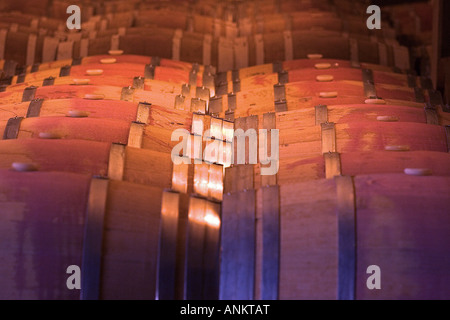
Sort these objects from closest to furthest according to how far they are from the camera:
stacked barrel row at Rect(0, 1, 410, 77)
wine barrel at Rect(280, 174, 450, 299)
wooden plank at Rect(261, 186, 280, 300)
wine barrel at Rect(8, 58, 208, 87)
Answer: wine barrel at Rect(280, 174, 450, 299) < wooden plank at Rect(261, 186, 280, 300) < wine barrel at Rect(8, 58, 208, 87) < stacked barrel row at Rect(0, 1, 410, 77)

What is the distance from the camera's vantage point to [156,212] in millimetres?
4332

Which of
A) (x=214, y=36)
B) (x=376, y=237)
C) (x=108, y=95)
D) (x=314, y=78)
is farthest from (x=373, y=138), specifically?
(x=214, y=36)

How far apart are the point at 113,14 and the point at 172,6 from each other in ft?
3.75

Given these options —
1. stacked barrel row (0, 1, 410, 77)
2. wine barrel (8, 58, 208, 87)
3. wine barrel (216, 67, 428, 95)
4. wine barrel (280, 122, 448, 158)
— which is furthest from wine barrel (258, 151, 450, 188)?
stacked barrel row (0, 1, 410, 77)

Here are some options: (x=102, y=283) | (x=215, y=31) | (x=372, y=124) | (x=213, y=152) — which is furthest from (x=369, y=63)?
(x=102, y=283)

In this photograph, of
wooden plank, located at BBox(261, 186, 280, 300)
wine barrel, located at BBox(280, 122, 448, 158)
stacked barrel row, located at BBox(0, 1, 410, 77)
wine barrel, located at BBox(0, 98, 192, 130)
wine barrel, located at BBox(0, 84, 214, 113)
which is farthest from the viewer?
stacked barrel row, located at BBox(0, 1, 410, 77)

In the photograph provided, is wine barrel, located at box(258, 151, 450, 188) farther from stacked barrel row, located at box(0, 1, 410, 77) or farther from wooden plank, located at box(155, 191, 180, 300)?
stacked barrel row, located at box(0, 1, 410, 77)

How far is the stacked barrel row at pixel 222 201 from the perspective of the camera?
4016 millimetres

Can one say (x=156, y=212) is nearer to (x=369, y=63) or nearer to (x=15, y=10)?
(x=369, y=63)

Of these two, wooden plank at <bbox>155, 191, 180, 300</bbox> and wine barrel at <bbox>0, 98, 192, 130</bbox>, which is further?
wine barrel at <bbox>0, 98, 192, 130</bbox>

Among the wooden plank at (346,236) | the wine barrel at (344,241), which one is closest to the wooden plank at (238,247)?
the wine barrel at (344,241)

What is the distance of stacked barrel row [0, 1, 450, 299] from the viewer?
4.02m

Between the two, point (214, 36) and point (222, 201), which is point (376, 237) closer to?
point (222, 201)

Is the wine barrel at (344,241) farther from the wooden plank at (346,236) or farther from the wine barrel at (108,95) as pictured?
the wine barrel at (108,95)
